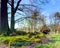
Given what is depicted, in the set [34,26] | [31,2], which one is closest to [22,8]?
[31,2]

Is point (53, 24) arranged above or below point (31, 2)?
below

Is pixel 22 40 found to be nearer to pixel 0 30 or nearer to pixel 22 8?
pixel 0 30

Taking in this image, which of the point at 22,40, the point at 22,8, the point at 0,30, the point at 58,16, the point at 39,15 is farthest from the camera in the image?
the point at 58,16

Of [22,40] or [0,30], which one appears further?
[0,30]

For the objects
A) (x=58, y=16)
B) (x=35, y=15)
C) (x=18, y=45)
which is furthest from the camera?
(x=58, y=16)

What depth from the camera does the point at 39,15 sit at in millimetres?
22828

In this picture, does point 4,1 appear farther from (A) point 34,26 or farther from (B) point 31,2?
(A) point 34,26

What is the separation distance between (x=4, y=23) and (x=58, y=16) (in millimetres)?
15028

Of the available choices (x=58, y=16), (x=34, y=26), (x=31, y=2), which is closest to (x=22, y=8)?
(x=31, y=2)

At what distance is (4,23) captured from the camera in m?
15.4

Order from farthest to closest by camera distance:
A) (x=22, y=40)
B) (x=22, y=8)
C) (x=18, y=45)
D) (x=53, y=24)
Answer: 1. (x=53, y=24)
2. (x=22, y=8)
3. (x=22, y=40)
4. (x=18, y=45)

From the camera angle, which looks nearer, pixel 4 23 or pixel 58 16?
pixel 4 23

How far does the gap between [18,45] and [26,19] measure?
38.1 ft

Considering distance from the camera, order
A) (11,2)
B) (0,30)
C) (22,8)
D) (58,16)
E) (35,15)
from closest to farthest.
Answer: (0,30) → (11,2) → (22,8) → (35,15) → (58,16)
